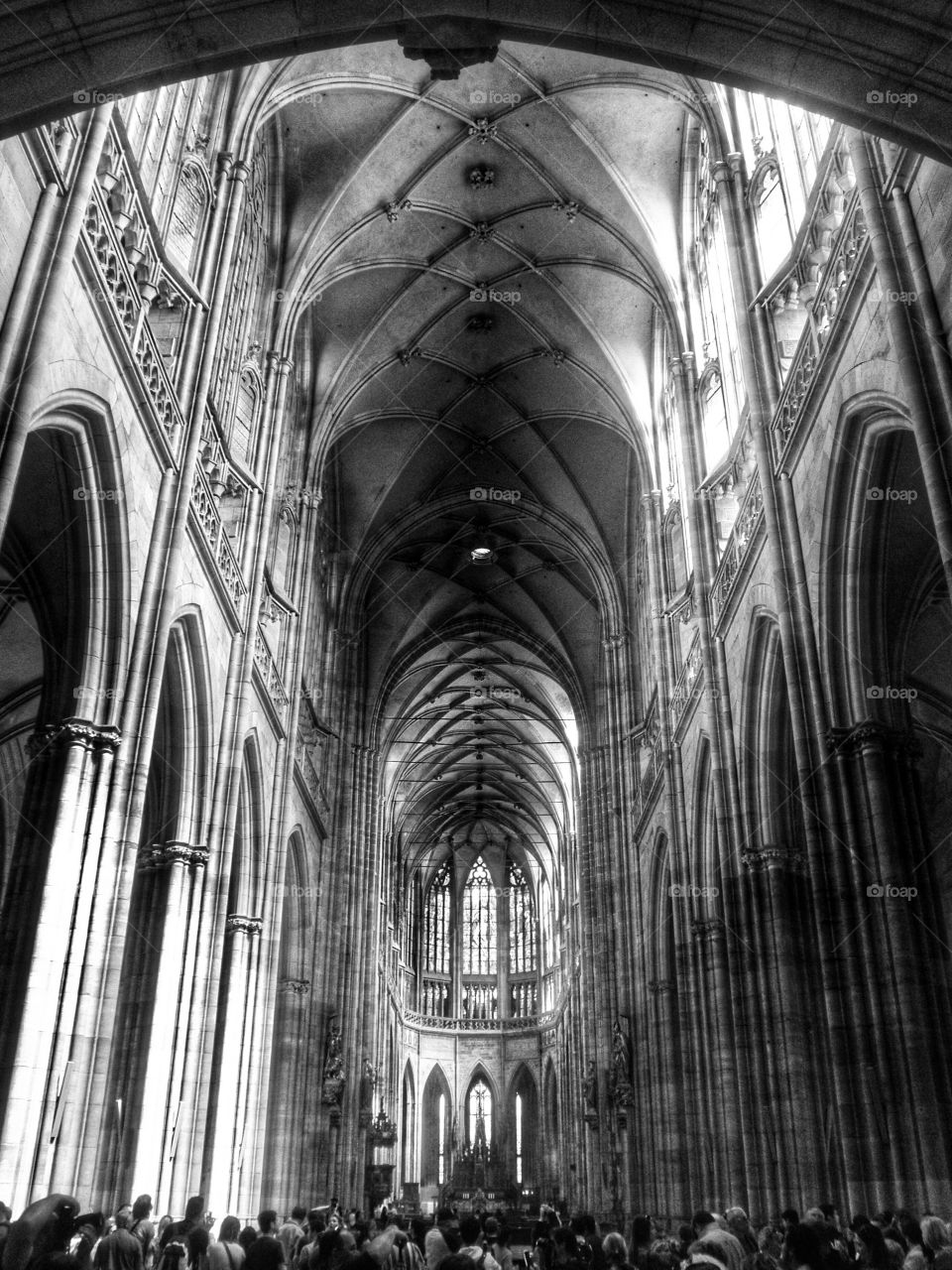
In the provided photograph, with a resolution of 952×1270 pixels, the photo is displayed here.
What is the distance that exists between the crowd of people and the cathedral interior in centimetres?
180

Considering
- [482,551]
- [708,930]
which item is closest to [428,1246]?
[708,930]

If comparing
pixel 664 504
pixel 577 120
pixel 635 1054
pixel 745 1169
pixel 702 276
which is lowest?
pixel 745 1169

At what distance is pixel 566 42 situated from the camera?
8664 mm

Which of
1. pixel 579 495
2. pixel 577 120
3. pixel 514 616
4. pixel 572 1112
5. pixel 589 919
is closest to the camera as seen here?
pixel 577 120

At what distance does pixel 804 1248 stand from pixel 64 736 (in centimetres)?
848

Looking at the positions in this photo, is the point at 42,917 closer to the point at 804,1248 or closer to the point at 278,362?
the point at 804,1248

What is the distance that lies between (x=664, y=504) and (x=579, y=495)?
5489 mm

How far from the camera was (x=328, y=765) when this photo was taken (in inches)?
1164

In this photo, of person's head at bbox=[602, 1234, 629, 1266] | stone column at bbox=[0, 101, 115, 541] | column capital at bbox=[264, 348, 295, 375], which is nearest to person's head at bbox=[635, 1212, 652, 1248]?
person's head at bbox=[602, 1234, 629, 1266]

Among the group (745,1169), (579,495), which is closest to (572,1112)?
(579,495)

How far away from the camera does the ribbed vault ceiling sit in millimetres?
21406

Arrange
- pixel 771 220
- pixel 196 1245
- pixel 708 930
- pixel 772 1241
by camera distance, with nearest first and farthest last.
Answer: pixel 196 1245
pixel 772 1241
pixel 771 220
pixel 708 930

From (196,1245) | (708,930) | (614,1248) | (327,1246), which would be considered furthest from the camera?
(708,930)

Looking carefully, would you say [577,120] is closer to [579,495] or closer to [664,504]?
[664,504]
